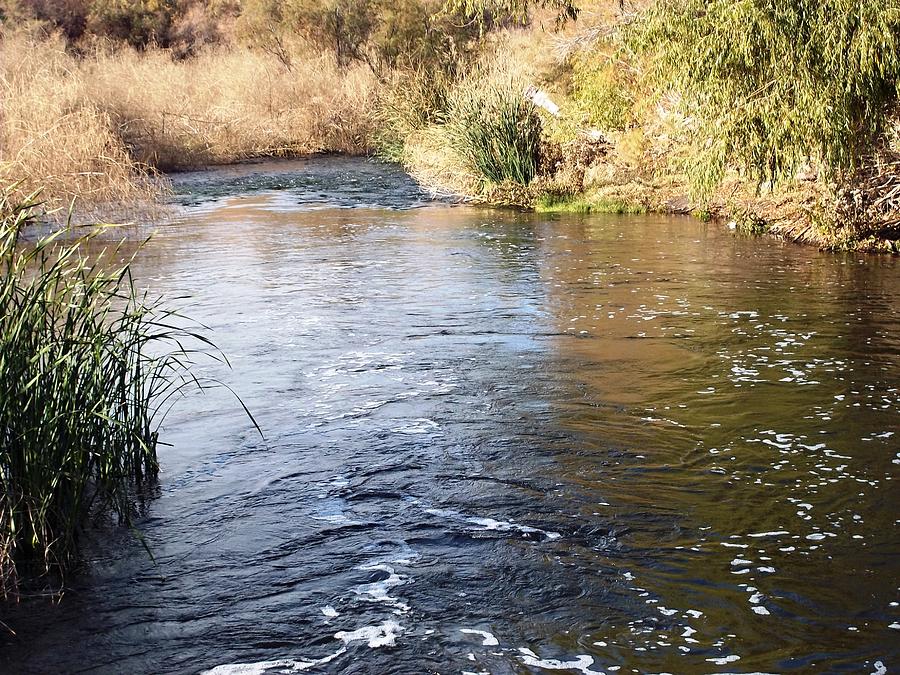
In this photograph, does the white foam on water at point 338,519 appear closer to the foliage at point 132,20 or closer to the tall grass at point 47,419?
the tall grass at point 47,419

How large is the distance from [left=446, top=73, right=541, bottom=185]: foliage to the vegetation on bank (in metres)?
0.05

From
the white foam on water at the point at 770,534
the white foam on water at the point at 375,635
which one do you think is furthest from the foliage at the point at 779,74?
the white foam on water at the point at 375,635

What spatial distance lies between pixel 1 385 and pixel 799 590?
13.4ft

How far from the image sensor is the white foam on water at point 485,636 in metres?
4.73

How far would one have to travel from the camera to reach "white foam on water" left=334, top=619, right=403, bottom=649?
4.77 metres

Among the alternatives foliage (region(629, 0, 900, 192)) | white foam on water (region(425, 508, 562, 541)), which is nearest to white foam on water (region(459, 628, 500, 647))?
white foam on water (region(425, 508, 562, 541))

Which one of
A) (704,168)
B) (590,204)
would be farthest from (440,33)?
(704,168)

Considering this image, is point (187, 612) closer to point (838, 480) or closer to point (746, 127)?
point (838, 480)

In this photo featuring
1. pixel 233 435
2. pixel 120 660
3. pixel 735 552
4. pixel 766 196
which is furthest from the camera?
pixel 766 196

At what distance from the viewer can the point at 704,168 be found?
1226 cm

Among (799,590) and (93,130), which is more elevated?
(93,130)

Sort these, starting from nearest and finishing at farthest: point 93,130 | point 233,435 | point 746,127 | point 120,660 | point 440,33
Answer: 1. point 120,660
2. point 233,435
3. point 746,127
4. point 93,130
5. point 440,33

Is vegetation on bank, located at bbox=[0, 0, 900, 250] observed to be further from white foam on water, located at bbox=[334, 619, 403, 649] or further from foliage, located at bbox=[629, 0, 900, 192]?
white foam on water, located at bbox=[334, 619, 403, 649]

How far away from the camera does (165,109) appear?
1121 inches
